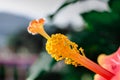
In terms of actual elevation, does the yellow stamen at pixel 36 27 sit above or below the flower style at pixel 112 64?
above

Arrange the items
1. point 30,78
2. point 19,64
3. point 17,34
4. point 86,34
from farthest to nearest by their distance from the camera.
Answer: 1. point 17,34
2. point 19,64
3. point 86,34
4. point 30,78

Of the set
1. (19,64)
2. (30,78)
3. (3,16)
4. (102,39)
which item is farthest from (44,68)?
(3,16)

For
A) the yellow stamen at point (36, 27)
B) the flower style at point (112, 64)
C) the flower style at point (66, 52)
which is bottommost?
the flower style at point (112, 64)

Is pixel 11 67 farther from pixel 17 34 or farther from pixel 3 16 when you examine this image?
pixel 3 16

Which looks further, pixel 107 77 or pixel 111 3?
pixel 111 3

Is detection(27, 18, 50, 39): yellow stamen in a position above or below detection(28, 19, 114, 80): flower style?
above

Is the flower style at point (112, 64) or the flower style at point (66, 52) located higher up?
the flower style at point (66, 52)

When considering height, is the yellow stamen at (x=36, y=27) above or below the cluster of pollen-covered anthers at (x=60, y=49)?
above

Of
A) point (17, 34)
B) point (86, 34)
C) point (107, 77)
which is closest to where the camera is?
point (107, 77)

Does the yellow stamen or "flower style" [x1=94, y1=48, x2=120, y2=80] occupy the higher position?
the yellow stamen

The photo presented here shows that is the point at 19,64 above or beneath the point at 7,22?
beneath

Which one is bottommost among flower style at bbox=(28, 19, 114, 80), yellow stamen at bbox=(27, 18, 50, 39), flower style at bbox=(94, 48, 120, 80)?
Answer: flower style at bbox=(94, 48, 120, 80)
